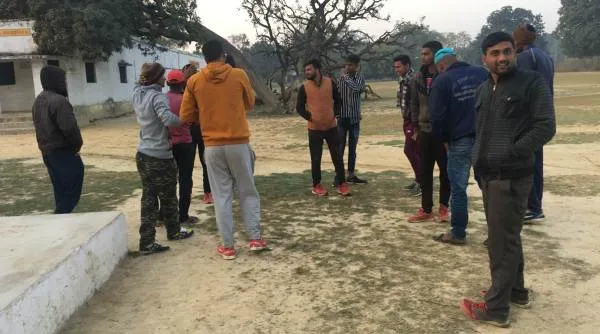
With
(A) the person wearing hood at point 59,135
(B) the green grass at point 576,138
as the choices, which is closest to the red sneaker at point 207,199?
(A) the person wearing hood at point 59,135

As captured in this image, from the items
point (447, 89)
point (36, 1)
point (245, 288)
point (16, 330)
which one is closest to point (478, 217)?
point (447, 89)

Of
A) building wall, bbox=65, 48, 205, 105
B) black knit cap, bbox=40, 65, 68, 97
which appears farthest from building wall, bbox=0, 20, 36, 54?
→ black knit cap, bbox=40, 65, 68, 97

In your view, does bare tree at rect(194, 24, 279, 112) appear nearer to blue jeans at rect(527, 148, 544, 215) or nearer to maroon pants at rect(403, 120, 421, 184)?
maroon pants at rect(403, 120, 421, 184)

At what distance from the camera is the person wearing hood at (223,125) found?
4016mm

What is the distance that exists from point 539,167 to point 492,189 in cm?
220

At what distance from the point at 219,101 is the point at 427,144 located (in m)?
2.07

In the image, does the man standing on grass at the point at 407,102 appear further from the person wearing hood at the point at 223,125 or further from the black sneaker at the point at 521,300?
the black sneaker at the point at 521,300

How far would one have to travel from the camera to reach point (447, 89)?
13.6 feet

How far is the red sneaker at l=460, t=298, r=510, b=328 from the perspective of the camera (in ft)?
9.66

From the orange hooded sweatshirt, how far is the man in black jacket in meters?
1.87

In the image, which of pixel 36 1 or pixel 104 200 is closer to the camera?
pixel 104 200

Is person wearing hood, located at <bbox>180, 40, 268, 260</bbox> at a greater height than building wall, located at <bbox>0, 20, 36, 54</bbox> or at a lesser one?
lesser

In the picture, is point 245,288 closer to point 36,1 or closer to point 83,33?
point 83,33

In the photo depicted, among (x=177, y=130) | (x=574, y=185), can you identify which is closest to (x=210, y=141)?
(x=177, y=130)
